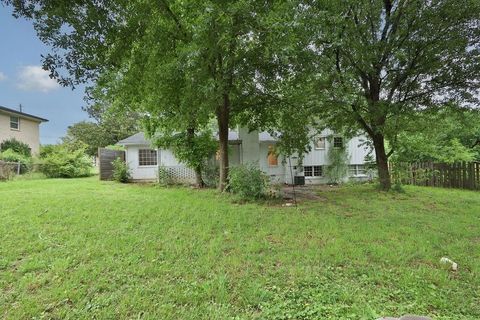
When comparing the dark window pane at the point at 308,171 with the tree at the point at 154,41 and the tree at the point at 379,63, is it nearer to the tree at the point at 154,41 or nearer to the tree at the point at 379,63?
the tree at the point at 379,63

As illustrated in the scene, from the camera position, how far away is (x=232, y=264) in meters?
3.96

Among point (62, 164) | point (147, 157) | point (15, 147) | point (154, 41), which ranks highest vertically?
point (154, 41)

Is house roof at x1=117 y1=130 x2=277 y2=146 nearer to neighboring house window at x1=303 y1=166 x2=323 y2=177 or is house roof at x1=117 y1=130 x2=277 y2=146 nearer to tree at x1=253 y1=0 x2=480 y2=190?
neighboring house window at x1=303 y1=166 x2=323 y2=177

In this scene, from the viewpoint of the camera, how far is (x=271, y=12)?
690 cm

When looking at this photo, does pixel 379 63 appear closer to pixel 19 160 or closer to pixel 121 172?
pixel 121 172

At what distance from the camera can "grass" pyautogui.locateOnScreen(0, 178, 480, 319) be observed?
294 centimetres

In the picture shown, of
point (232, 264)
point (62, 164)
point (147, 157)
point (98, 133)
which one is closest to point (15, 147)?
point (62, 164)

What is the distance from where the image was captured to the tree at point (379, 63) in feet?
27.7

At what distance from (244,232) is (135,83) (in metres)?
5.73

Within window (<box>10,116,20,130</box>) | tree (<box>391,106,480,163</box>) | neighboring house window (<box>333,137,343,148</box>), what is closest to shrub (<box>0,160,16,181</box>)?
window (<box>10,116,20,130</box>)

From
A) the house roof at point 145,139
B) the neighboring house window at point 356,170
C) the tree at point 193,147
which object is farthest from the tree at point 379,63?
the neighboring house window at point 356,170

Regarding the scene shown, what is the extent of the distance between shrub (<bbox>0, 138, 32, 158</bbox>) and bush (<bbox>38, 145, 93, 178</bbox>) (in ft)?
9.83

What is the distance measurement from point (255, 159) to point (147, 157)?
20.2 feet

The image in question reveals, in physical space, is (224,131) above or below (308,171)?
above
